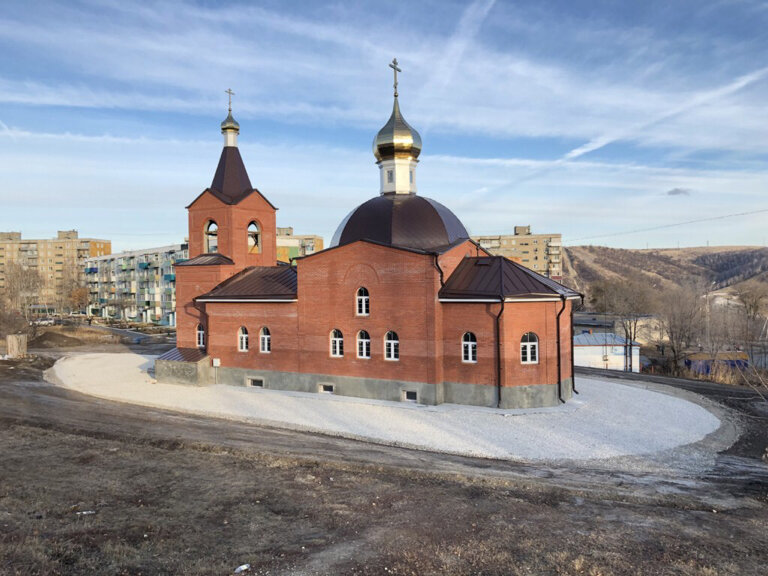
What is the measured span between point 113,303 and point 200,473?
6990 centimetres

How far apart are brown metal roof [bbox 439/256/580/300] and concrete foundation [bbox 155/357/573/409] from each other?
316 centimetres

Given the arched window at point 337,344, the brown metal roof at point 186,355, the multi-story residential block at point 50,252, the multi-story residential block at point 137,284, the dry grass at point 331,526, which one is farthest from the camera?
the multi-story residential block at point 50,252

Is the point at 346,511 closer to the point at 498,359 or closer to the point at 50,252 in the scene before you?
the point at 498,359

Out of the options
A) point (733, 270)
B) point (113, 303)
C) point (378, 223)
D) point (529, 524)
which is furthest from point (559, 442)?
point (733, 270)

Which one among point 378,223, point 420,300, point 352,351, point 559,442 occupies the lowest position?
point 559,442

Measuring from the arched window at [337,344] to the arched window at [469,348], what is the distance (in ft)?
15.9

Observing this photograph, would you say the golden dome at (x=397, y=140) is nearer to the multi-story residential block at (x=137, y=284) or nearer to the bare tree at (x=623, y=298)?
the bare tree at (x=623, y=298)

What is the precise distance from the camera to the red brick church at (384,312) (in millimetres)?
18375

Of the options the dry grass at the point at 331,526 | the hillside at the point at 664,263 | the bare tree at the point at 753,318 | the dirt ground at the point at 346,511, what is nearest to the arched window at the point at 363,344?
the dirt ground at the point at 346,511

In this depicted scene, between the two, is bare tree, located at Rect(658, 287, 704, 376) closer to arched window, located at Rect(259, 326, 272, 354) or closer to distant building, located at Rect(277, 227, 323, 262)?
arched window, located at Rect(259, 326, 272, 354)

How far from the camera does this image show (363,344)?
20250 millimetres

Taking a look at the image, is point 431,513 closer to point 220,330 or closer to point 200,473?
point 200,473

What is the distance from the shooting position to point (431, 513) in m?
9.40

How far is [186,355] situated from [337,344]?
26.1ft
